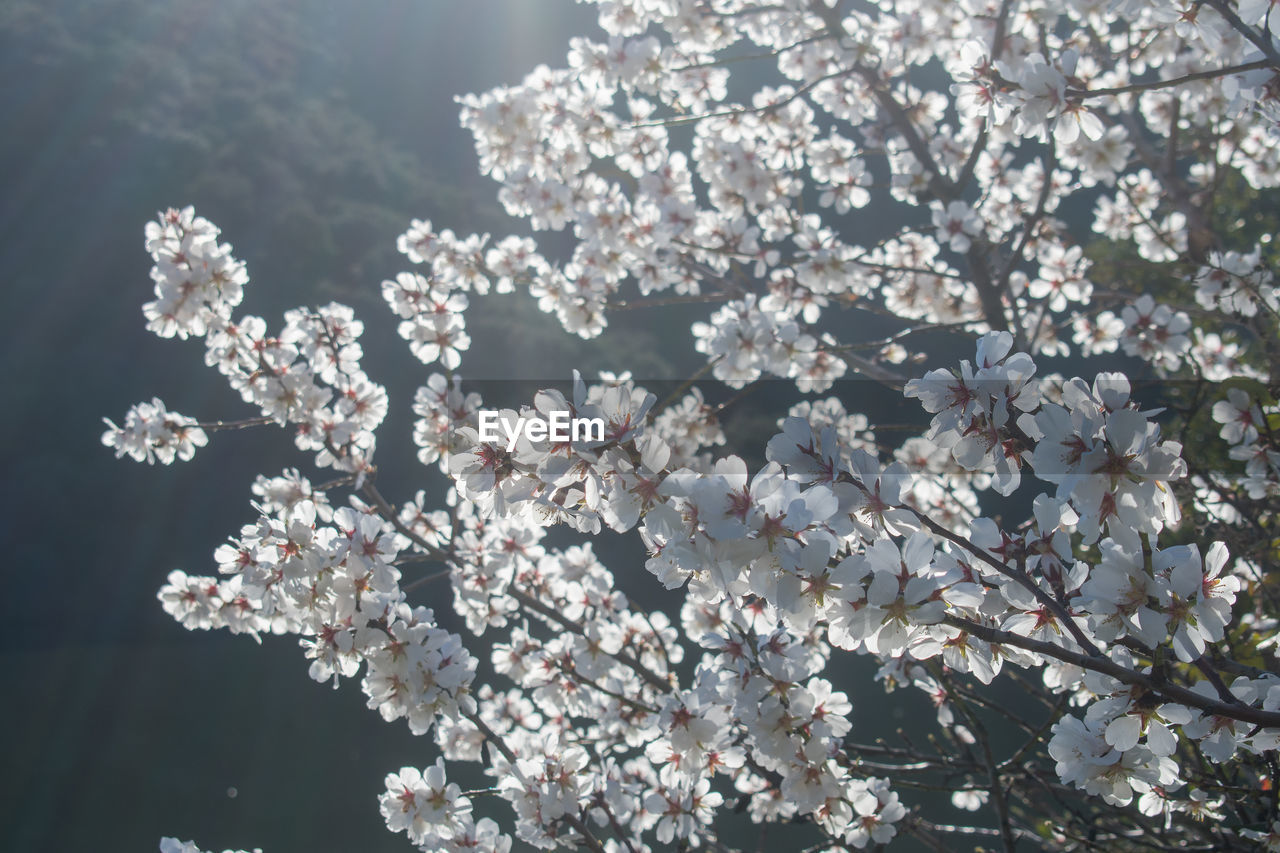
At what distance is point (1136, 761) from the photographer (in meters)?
0.90

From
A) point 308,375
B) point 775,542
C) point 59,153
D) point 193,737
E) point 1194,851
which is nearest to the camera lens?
point 775,542

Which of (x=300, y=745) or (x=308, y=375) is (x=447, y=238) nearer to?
(x=308, y=375)

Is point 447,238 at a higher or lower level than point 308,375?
higher

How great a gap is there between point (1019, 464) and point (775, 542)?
1.02 ft

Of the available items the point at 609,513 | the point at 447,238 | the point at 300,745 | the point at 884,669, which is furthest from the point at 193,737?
the point at 609,513

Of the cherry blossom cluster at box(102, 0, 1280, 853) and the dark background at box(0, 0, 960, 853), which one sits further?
the dark background at box(0, 0, 960, 853)

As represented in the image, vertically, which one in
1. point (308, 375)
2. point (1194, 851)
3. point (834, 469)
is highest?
point (308, 375)

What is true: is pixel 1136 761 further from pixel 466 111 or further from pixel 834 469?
pixel 466 111

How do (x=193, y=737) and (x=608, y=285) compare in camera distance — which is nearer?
(x=608, y=285)

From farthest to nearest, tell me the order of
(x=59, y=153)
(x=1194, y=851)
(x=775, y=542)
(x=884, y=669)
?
(x=59, y=153)
(x=884, y=669)
(x=1194, y=851)
(x=775, y=542)

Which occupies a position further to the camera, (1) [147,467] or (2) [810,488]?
(1) [147,467]

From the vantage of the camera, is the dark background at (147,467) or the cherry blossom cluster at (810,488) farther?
the dark background at (147,467)

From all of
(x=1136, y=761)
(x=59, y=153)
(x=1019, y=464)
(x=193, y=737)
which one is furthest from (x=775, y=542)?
(x=59, y=153)

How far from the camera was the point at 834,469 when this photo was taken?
767mm
